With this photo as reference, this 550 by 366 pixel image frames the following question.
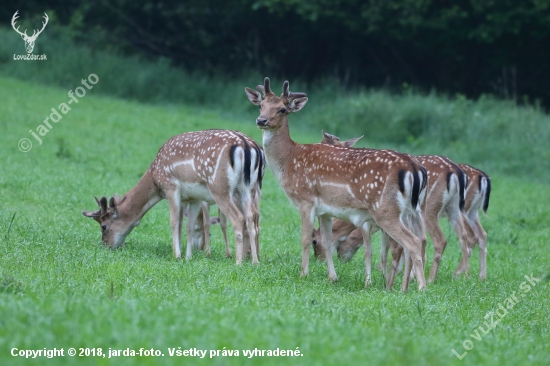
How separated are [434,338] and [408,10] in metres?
20.4

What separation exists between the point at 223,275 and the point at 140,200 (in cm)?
270

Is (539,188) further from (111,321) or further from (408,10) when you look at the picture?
(111,321)

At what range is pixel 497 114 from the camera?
21234 mm

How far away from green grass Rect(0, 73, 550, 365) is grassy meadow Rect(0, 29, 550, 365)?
0.07ft

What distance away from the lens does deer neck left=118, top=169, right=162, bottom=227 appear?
33.7 feet

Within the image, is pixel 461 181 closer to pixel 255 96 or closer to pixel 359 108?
pixel 255 96

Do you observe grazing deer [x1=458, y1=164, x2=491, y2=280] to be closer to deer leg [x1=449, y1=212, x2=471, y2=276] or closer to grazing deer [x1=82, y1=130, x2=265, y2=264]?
deer leg [x1=449, y1=212, x2=471, y2=276]

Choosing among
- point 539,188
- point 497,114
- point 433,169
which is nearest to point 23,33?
point 497,114

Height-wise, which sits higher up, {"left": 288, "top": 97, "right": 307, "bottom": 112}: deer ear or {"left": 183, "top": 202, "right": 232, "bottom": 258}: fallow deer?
{"left": 288, "top": 97, "right": 307, "bottom": 112}: deer ear

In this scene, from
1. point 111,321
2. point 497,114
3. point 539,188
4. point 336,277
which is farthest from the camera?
point 497,114

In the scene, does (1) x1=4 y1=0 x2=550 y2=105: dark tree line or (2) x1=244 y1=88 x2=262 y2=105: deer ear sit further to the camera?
(1) x1=4 y1=0 x2=550 y2=105: dark tree line

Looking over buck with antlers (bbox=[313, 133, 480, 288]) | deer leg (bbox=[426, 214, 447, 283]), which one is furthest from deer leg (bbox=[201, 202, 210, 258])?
deer leg (bbox=[426, 214, 447, 283])

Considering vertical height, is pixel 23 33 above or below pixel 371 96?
above

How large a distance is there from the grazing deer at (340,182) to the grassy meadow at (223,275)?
622 millimetres
